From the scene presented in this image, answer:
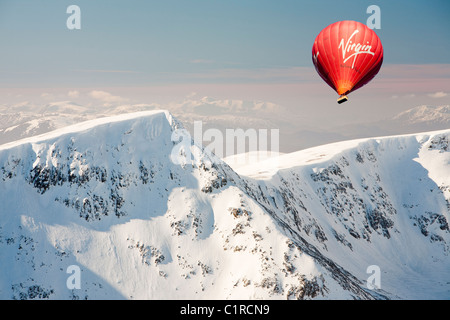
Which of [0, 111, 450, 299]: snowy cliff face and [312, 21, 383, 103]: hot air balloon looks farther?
[0, 111, 450, 299]: snowy cliff face

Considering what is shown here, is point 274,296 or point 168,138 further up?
point 168,138

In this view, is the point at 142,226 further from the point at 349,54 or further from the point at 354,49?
the point at 354,49

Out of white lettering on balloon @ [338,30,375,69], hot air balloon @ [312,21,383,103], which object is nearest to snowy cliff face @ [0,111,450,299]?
hot air balloon @ [312,21,383,103]

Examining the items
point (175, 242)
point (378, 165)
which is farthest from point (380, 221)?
point (175, 242)

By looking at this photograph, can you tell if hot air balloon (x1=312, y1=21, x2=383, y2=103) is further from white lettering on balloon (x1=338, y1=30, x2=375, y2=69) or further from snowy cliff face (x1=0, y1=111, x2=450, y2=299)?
snowy cliff face (x1=0, y1=111, x2=450, y2=299)

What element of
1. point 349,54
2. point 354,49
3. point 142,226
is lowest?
point 142,226

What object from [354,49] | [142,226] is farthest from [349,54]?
[142,226]

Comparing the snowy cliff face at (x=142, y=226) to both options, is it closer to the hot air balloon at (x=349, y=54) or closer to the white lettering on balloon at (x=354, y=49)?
the hot air balloon at (x=349, y=54)
